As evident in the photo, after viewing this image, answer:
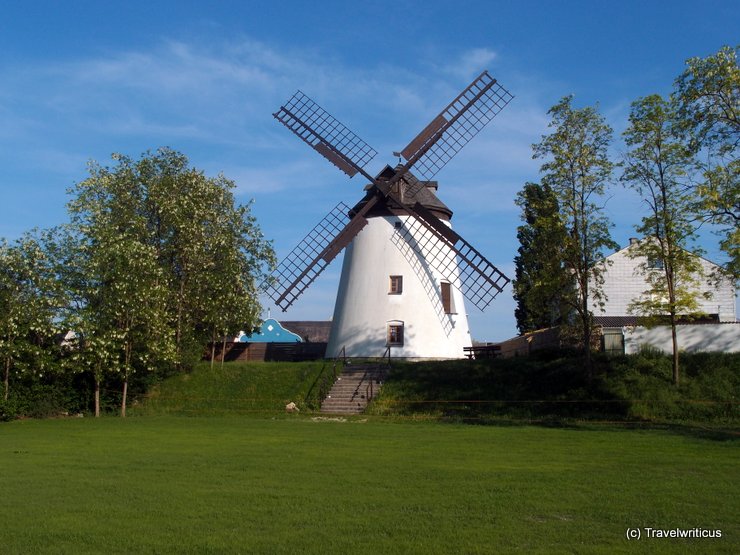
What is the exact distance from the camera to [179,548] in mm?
8641

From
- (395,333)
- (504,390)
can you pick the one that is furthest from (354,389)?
(504,390)

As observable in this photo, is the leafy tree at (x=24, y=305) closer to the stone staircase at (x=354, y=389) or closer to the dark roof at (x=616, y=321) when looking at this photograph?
the stone staircase at (x=354, y=389)

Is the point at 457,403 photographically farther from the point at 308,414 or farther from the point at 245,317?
the point at 245,317

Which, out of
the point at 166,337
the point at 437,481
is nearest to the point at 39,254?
the point at 166,337

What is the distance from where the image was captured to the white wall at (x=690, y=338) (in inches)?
1227

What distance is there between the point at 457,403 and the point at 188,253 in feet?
52.8

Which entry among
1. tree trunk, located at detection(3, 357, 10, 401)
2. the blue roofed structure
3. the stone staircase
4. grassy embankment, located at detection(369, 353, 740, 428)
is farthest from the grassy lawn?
the blue roofed structure

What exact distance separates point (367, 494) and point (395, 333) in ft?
83.7

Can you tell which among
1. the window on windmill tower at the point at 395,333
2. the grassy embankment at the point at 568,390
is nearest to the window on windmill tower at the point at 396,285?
the window on windmill tower at the point at 395,333

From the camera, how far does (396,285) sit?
3725cm

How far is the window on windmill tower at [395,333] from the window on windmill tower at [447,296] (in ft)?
8.23

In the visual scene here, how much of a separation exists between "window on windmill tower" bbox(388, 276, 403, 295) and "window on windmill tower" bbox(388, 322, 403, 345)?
153 cm

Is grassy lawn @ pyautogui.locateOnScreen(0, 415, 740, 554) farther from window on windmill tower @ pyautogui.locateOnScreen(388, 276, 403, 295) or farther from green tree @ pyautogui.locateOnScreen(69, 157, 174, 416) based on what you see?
window on windmill tower @ pyautogui.locateOnScreen(388, 276, 403, 295)

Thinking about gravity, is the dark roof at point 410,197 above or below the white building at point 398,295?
above
